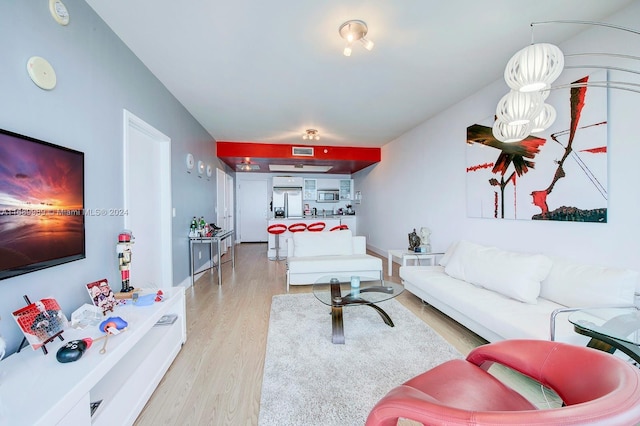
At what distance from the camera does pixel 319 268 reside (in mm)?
3723

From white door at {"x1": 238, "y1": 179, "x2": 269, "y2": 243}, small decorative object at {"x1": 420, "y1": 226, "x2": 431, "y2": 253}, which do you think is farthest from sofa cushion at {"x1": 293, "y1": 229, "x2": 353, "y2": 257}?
white door at {"x1": 238, "y1": 179, "x2": 269, "y2": 243}

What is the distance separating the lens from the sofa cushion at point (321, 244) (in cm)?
416

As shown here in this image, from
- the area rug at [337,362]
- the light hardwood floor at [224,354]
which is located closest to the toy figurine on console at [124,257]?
the light hardwood floor at [224,354]

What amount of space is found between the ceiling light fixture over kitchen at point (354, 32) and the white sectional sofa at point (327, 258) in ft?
8.20

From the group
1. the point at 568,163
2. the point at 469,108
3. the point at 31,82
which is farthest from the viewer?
the point at 469,108

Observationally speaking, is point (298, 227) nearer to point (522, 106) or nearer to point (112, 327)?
point (112, 327)

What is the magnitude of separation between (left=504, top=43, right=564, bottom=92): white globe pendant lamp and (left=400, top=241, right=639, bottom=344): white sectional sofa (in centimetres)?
141

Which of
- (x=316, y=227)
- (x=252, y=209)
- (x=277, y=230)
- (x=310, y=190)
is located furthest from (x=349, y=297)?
(x=252, y=209)

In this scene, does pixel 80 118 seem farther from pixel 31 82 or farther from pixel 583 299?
pixel 583 299

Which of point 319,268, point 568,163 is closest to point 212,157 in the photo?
point 319,268

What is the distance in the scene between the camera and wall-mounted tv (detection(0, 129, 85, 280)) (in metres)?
1.25

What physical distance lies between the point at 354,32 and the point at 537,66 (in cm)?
130

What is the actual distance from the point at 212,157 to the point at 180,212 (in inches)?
81.1

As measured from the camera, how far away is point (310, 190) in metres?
8.64
